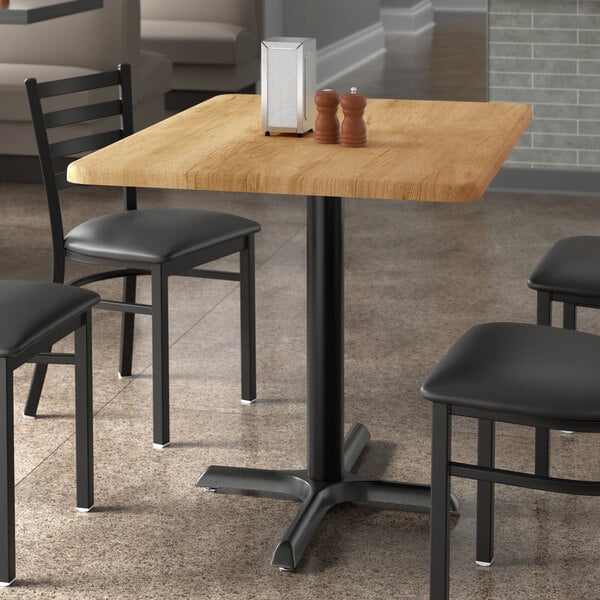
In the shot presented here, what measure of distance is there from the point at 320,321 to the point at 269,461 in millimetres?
459

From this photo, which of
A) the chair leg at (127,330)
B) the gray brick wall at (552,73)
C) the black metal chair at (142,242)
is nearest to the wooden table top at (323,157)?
the black metal chair at (142,242)

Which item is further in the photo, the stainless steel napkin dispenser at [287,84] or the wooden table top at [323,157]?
the stainless steel napkin dispenser at [287,84]

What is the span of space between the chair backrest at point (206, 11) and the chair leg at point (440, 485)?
201 inches

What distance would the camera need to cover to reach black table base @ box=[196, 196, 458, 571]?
2.66 metres

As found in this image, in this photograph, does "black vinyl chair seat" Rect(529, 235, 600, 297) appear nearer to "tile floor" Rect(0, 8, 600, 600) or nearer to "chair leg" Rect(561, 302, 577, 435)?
"chair leg" Rect(561, 302, 577, 435)

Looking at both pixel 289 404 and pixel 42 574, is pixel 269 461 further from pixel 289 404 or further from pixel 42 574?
pixel 42 574

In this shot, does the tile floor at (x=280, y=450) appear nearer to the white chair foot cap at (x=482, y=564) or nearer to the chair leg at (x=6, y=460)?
the white chair foot cap at (x=482, y=564)

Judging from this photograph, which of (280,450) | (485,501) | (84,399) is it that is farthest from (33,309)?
(485,501)

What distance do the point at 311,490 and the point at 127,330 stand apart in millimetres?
935

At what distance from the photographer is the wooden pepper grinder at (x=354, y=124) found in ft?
8.15

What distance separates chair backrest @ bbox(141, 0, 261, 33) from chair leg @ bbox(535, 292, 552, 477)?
175 inches

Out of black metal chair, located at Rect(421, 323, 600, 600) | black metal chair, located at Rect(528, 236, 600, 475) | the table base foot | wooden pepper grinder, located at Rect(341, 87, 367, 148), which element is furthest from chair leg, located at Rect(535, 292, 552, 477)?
wooden pepper grinder, located at Rect(341, 87, 367, 148)

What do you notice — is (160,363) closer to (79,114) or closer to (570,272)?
(79,114)

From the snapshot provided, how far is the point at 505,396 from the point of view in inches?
80.7
